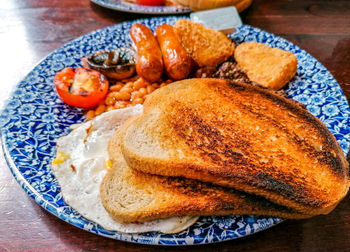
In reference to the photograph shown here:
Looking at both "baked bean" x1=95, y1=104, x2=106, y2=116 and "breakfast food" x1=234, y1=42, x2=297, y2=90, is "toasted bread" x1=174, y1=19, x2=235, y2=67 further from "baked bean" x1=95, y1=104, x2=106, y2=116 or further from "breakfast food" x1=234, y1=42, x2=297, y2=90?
"baked bean" x1=95, y1=104, x2=106, y2=116

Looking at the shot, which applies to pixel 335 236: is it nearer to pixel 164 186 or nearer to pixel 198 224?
pixel 198 224

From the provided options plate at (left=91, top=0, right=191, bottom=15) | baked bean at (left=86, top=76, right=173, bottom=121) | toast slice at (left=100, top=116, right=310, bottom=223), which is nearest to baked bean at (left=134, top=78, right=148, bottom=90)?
baked bean at (left=86, top=76, right=173, bottom=121)

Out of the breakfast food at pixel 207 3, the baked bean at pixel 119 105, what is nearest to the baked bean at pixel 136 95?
the baked bean at pixel 119 105

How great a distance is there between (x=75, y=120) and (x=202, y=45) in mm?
1195

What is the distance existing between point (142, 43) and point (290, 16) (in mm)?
1934

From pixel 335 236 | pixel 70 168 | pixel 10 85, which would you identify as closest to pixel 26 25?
pixel 10 85

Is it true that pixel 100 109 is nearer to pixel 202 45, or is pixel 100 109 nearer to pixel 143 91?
pixel 143 91

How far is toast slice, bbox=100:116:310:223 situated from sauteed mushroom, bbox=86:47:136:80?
1.14m

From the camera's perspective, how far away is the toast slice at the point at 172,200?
1.31m

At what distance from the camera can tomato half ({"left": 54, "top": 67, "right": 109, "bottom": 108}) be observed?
7.00 feet

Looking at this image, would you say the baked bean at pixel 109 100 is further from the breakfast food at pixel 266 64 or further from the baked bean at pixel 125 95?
the breakfast food at pixel 266 64

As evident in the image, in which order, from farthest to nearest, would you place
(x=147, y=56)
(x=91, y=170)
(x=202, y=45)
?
(x=202, y=45)
(x=147, y=56)
(x=91, y=170)

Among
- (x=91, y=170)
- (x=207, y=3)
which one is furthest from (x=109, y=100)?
(x=207, y=3)

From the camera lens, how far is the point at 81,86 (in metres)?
2.20
